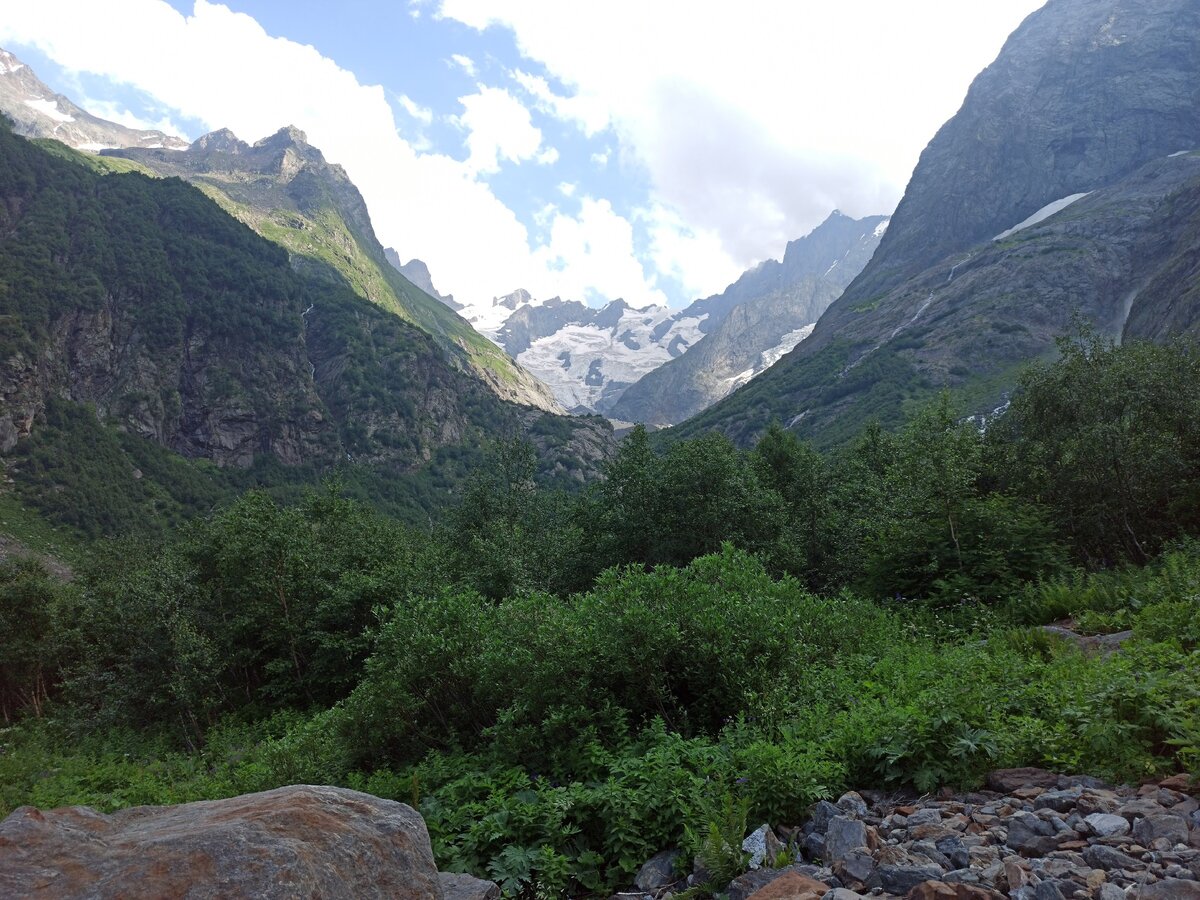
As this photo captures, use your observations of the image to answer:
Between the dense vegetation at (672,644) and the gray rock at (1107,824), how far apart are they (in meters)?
1.10

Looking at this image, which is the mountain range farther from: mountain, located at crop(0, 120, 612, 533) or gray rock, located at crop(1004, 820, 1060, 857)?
gray rock, located at crop(1004, 820, 1060, 857)

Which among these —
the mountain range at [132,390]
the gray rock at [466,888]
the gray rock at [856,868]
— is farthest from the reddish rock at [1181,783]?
the mountain range at [132,390]

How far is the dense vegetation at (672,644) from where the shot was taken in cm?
825

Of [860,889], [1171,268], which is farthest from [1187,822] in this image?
[1171,268]

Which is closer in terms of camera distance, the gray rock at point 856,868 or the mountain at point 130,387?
the gray rock at point 856,868

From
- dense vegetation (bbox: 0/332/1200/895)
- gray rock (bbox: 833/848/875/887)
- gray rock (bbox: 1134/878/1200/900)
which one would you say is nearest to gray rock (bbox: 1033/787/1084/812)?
dense vegetation (bbox: 0/332/1200/895)

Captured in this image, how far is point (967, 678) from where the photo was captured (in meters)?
9.35

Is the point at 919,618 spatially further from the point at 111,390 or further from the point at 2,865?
the point at 111,390

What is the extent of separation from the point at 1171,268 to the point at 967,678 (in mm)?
162985

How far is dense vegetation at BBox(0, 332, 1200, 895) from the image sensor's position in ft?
27.1

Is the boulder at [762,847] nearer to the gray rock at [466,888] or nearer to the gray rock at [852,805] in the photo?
the gray rock at [852,805]

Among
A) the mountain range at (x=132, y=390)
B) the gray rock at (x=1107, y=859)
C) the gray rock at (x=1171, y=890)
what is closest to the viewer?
the gray rock at (x=1171, y=890)

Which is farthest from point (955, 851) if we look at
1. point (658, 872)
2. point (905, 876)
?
point (658, 872)

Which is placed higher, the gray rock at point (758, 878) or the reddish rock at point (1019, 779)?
the reddish rock at point (1019, 779)
